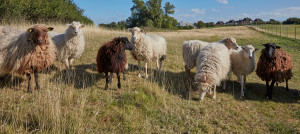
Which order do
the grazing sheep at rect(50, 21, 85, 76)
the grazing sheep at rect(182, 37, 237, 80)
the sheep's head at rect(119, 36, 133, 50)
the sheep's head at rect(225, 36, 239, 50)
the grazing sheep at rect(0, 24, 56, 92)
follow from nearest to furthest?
1. the grazing sheep at rect(0, 24, 56, 92)
2. the sheep's head at rect(119, 36, 133, 50)
3. the grazing sheep at rect(50, 21, 85, 76)
4. the sheep's head at rect(225, 36, 239, 50)
5. the grazing sheep at rect(182, 37, 237, 80)

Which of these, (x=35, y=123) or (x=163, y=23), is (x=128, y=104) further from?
(x=163, y=23)

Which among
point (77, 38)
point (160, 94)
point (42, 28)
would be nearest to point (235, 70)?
point (160, 94)

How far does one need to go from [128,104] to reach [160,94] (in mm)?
1089

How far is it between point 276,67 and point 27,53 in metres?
8.23

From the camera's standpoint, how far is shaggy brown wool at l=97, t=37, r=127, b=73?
19.2ft

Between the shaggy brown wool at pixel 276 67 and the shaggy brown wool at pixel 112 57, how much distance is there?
16.7 feet

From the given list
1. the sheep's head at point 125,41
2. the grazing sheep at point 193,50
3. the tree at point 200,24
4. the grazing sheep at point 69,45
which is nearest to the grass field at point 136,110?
the grazing sheep at point 69,45

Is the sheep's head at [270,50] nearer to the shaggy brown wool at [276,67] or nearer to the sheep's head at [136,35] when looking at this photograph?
the shaggy brown wool at [276,67]

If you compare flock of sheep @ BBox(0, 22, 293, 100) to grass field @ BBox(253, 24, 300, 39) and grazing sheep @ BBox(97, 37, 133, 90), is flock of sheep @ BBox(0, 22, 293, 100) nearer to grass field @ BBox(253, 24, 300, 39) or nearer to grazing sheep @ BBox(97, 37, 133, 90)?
grazing sheep @ BBox(97, 37, 133, 90)

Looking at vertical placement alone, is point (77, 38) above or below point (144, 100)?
above

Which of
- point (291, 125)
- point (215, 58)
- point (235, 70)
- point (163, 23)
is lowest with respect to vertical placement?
point (291, 125)

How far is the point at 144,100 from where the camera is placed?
5.05m

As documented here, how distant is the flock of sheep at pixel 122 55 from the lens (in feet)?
17.5

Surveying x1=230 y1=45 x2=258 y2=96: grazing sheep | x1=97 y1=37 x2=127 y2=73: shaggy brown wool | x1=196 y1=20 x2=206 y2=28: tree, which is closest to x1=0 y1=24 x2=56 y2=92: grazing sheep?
x1=97 y1=37 x2=127 y2=73: shaggy brown wool
